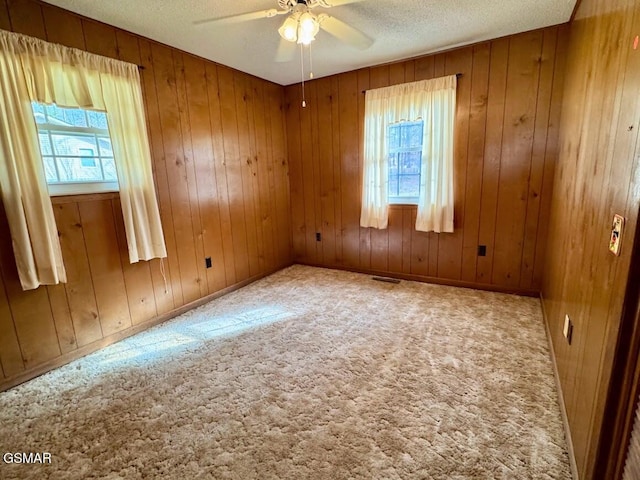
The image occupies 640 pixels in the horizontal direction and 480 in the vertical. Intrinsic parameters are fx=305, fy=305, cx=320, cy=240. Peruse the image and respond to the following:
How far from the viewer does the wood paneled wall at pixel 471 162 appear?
2.76 metres

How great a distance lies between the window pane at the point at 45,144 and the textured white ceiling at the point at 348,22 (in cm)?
87

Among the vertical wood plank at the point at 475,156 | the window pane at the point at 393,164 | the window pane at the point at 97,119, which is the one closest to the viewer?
the window pane at the point at 97,119

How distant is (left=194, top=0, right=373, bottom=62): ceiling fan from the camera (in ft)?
6.01

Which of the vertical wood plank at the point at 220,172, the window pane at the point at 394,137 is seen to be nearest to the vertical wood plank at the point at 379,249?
the window pane at the point at 394,137

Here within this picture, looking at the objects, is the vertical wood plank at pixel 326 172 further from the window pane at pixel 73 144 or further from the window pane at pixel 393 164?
the window pane at pixel 73 144

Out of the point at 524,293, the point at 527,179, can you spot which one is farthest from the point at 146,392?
the point at 527,179

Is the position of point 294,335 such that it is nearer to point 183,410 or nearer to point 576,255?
point 183,410

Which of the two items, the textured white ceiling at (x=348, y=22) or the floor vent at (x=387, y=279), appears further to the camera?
the floor vent at (x=387, y=279)

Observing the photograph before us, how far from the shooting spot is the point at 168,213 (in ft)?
9.20

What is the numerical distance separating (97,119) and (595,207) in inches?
122

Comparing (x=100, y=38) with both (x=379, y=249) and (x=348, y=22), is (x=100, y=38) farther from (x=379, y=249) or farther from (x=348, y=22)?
(x=379, y=249)

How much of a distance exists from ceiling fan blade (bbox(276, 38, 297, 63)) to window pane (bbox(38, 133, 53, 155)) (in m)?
1.88

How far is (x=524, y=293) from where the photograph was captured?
119 inches

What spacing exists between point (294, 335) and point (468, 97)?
9.12ft
